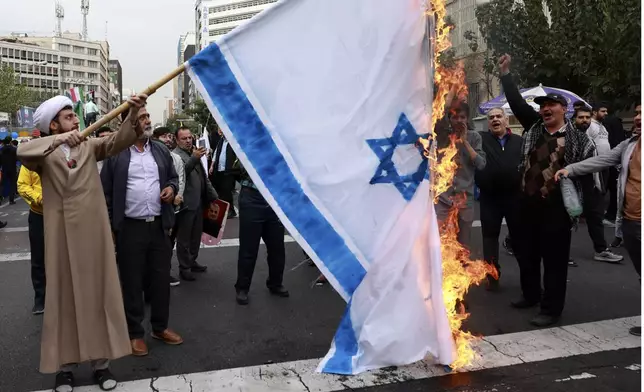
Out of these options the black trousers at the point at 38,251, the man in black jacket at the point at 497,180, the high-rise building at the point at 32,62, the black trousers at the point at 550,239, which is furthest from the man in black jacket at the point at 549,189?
the high-rise building at the point at 32,62

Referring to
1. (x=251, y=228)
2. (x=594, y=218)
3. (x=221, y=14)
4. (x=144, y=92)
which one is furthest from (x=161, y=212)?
(x=221, y=14)

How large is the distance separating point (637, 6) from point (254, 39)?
12436 millimetres

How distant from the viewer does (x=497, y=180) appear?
5543mm

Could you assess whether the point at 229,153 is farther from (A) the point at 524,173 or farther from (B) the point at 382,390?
(B) the point at 382,390

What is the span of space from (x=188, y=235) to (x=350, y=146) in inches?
132

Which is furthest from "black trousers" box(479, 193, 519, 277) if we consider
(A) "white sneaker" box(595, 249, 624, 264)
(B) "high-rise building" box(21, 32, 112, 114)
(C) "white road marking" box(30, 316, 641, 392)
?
(B) "high-rise building" box(21, 32, 112, 114)

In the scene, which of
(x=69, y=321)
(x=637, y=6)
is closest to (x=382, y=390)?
(x=69, y=321)

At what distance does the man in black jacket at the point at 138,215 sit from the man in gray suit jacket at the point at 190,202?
1942mm

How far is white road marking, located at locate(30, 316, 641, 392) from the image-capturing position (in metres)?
3.56

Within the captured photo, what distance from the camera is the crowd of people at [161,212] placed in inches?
135

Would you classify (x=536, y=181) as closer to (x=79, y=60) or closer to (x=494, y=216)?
(x=494, y=216)

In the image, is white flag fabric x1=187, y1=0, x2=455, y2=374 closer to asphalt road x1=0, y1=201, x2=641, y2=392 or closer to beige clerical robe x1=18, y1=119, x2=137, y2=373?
asphalt road x1=0, y1=201, x2=641, y2=392

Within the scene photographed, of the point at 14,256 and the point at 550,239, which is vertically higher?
the point at 550,239

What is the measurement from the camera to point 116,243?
13.7 ft
